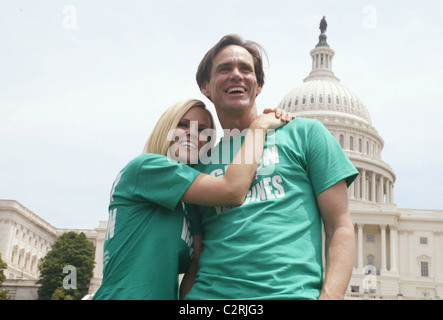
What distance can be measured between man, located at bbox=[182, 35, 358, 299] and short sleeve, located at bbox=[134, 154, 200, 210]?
14.6 inches

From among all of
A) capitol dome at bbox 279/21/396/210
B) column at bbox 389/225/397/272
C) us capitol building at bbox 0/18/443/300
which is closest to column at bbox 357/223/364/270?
us capitol building at bbox 0/18/443/300

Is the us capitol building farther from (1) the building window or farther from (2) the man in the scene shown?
(2) the man

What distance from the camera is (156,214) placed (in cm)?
451

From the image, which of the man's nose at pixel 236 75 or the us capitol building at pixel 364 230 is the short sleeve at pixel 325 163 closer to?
the man's nose at pixel 236 75

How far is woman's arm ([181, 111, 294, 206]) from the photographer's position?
14.3 ft

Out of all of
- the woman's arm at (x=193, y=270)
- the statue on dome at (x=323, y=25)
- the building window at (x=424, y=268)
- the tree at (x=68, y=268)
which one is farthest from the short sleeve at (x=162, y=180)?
the statue on dome at (x=323, y=25)

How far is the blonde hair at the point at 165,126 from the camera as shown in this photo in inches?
191

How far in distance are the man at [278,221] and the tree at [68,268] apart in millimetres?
67239

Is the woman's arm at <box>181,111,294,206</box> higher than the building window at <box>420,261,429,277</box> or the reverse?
the reverse

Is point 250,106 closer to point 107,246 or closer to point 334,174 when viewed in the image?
point 334,174

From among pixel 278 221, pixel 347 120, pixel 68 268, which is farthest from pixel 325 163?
pixel 347 120

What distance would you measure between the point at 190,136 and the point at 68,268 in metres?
73.0

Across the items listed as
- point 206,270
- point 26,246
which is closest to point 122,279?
point 206,270

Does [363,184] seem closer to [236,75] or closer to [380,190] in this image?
[380,190]
